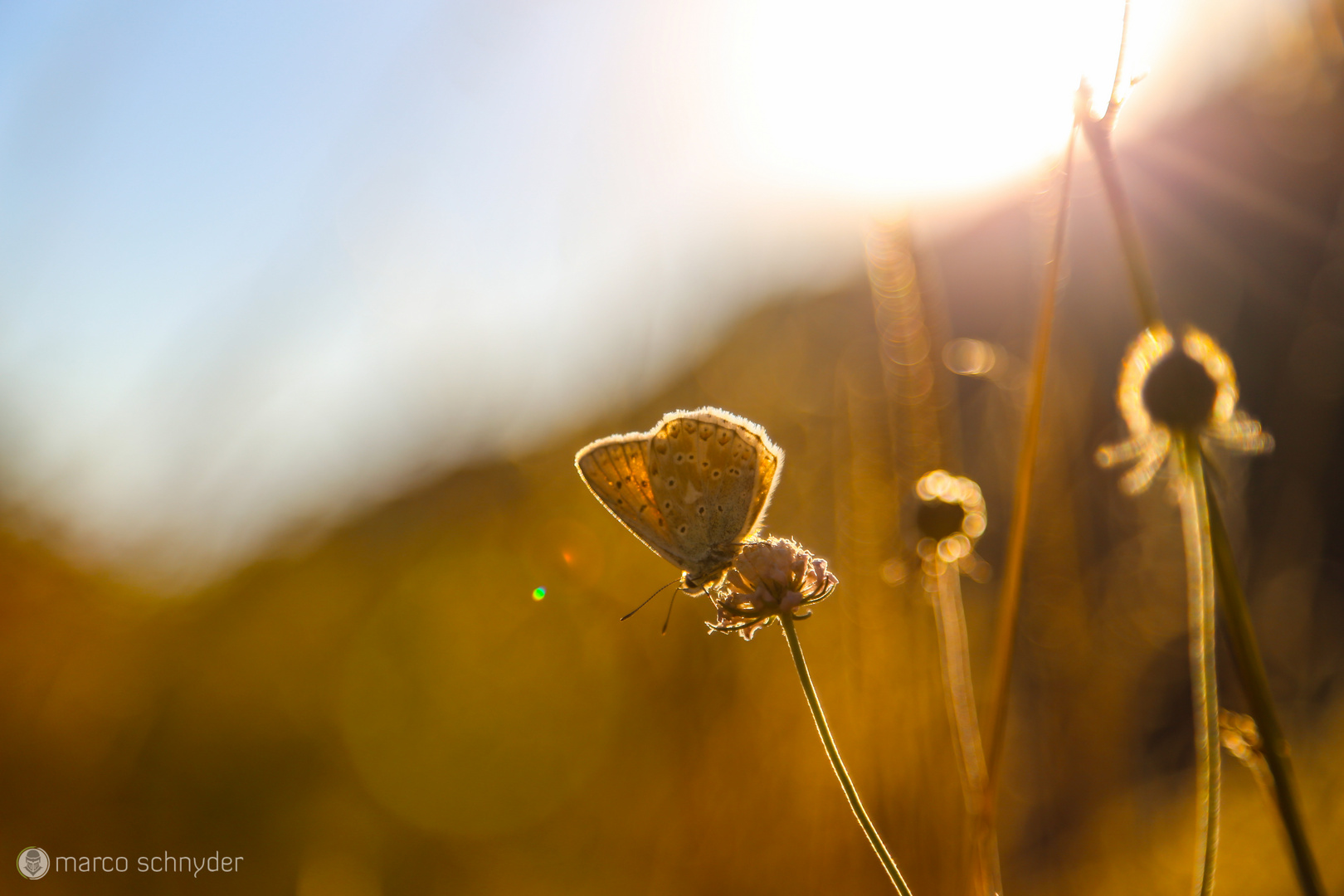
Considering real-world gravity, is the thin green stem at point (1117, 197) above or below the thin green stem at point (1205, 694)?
above

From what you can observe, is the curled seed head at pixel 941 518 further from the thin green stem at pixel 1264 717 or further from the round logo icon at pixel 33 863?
the round logo icon at pixel 33 863

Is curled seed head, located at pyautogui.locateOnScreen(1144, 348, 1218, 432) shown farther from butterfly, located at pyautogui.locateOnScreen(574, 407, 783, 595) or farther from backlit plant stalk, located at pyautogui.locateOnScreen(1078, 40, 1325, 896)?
butterfly, located at pyautogui.locateOnScreen(574, 407, 783, 595)

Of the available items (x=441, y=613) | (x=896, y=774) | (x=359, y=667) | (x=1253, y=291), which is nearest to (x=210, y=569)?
(x=359, y=667)

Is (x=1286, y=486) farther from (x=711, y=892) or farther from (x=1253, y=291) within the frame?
(x=711, y=892)

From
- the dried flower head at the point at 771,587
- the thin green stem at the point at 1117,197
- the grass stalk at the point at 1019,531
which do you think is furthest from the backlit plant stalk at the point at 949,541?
the thin green stem at the point at 1117,197

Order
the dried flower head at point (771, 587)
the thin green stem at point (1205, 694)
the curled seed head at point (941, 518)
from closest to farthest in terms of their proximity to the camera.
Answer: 1. the thin green stem at point (1205, 694)
2. the dried flower head at point (771, 587)
3. the curled seed head at point (941, 518)

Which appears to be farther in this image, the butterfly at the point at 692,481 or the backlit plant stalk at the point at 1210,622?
the butterfly at the point at 692,481
